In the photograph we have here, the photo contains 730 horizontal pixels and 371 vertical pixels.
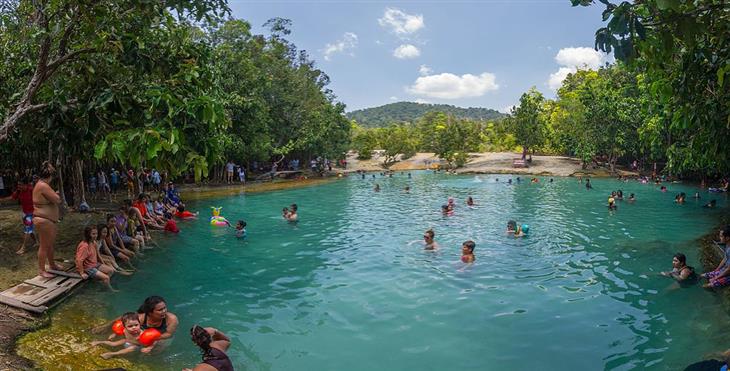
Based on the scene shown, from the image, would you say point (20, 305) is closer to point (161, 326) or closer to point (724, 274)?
point (161, 326)

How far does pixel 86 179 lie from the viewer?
24766mm

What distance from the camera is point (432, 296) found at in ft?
35.5

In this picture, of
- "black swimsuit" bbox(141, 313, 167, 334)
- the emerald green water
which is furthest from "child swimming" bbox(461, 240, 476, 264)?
"black swimsuit" bbox(141, 313, 167, 334)

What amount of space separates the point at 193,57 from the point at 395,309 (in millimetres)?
7245

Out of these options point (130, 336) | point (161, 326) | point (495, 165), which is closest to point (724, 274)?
point (161, 326)

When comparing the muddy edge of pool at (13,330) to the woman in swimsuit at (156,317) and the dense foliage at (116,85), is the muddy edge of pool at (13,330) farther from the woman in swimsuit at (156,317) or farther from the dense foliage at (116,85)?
the dense foliage at (116,85)

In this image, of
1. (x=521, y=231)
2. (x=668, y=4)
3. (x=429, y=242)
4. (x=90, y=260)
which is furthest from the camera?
(x=521, y=231)

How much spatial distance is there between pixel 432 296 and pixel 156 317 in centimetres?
598

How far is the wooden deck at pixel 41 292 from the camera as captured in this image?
8.51 m

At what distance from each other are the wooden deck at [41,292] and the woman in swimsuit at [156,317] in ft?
7.28

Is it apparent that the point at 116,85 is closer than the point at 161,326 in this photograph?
No

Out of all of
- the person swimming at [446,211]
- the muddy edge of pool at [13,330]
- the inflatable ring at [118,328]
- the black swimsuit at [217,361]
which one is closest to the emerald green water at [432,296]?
the muddy edge of pool at [13,330]

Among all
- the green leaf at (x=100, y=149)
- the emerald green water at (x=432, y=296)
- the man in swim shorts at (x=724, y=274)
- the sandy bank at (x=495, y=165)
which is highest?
the green leaf at (x=100, y=149)

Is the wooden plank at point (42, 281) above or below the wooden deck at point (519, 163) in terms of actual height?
below
